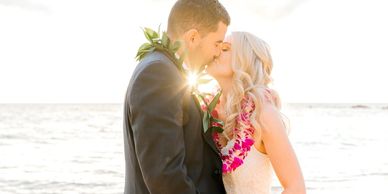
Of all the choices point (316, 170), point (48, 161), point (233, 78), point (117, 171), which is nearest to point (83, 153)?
point (48, 161)

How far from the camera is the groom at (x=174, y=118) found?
93.9 inches

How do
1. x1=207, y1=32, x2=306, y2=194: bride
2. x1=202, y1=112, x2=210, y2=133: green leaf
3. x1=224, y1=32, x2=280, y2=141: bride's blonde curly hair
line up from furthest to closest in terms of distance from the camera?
x1=224, y1=32, x2=280, y2=141: bride's blonde curly hair
x1=207, y1=32, x2=306, y2=194: bride
x1=202, y1=112, x2=210, y2=133: green leaf

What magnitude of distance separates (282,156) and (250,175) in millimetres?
417

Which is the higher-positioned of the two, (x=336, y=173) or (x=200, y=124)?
(x=200, y=124)

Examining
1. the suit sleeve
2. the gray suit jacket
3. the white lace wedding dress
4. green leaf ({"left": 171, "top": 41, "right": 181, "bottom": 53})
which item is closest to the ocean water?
the white lace wedding dress

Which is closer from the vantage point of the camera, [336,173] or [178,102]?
[178,102]

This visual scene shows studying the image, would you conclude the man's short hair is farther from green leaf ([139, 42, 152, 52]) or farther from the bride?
the bride

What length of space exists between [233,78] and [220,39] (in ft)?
2.61

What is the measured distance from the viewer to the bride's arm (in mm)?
3373

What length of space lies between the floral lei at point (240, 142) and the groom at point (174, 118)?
1.89 feet

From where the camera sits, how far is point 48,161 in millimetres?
15133

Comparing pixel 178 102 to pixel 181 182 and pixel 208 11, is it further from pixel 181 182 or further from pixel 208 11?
pixel 208 11

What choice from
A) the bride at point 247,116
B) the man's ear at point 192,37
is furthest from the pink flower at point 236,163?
the man's ear at point 192,37

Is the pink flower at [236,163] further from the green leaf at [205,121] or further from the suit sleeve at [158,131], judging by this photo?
the suit sleeve at [158,131]
